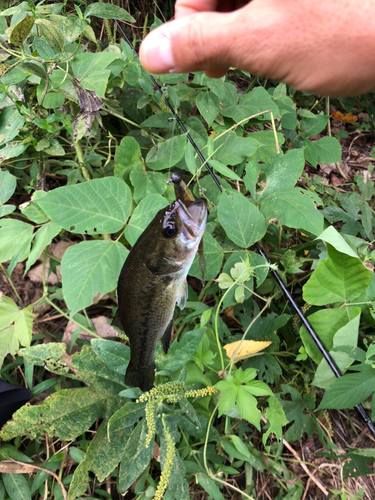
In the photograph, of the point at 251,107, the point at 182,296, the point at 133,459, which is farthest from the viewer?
the point at 251,107

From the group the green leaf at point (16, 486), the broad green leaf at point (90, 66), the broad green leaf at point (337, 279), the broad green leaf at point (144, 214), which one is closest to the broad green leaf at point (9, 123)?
the broad green leaf at point (90, 66)

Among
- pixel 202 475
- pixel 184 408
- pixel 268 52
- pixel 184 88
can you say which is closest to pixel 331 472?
pixel 202 475

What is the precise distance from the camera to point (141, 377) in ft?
4.06

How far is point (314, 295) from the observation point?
1.46m

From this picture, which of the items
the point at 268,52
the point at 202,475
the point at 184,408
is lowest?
the point at 202,475

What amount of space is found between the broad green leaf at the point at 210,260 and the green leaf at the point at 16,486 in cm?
138

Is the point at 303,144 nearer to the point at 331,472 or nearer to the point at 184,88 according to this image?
the point at 184,88

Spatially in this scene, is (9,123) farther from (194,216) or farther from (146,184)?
(194,216)

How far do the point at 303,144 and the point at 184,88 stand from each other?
1.01 metres

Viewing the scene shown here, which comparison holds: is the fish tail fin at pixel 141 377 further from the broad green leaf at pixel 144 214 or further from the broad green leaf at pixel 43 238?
the broad green leaf at pixel 43 238

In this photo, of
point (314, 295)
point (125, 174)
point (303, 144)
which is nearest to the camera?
point (314, 295)

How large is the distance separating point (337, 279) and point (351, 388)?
1.47 feet

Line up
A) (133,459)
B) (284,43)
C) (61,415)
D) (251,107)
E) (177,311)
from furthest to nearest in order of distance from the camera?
(251,107), (177,311), (61,415), (133,459), (284,43)

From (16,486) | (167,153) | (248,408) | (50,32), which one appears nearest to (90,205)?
(167,153)
